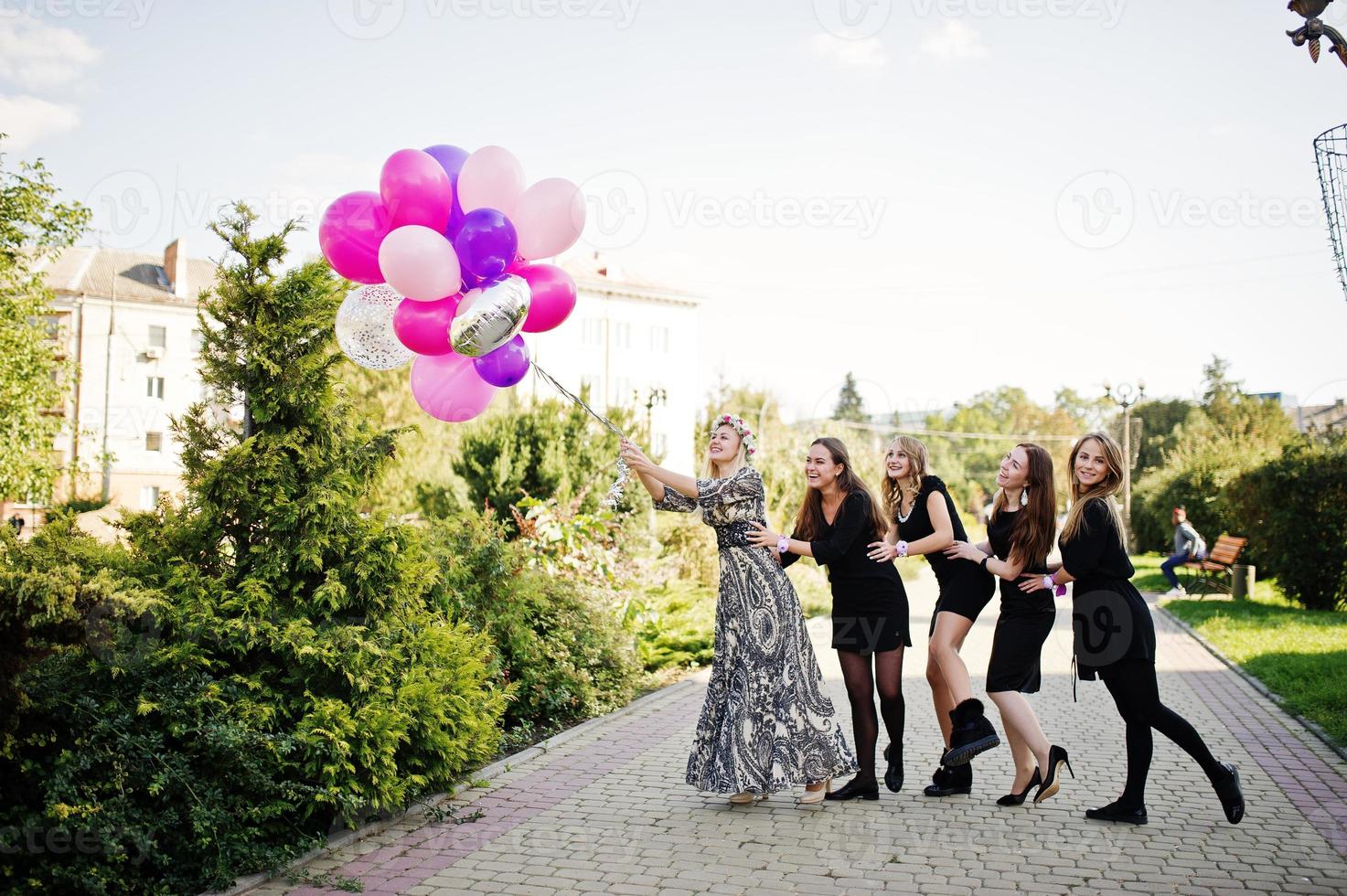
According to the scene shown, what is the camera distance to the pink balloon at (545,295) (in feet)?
19.0

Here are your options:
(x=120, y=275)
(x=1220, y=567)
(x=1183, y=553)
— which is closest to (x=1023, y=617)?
(x=1183, y=553)

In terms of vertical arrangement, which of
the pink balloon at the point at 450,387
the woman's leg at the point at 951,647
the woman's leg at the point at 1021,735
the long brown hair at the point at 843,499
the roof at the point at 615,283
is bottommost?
the woman's leg at the point at 1021,735

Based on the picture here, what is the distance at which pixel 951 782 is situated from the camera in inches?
241

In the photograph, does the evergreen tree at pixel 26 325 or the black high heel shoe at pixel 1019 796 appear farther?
the evergreen tree at pixel 26 325

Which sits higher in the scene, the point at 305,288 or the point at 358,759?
the point at 305,288

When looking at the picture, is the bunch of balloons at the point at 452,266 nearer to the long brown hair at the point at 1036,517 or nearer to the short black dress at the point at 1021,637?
the long brown hair at the point at 1036,517

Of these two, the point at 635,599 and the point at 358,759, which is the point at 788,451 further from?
the point at 358,759

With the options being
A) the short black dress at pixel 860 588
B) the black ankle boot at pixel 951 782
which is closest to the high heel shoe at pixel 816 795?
the black ankle boot at pixel 951 782

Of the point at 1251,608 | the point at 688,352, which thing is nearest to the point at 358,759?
the point at 1251,608

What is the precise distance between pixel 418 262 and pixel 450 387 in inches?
33.1

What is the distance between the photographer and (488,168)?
5457mm

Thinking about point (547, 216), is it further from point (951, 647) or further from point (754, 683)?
point (951, 647)

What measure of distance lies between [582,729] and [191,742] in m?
3.76

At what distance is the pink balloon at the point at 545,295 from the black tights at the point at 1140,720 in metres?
3.60
